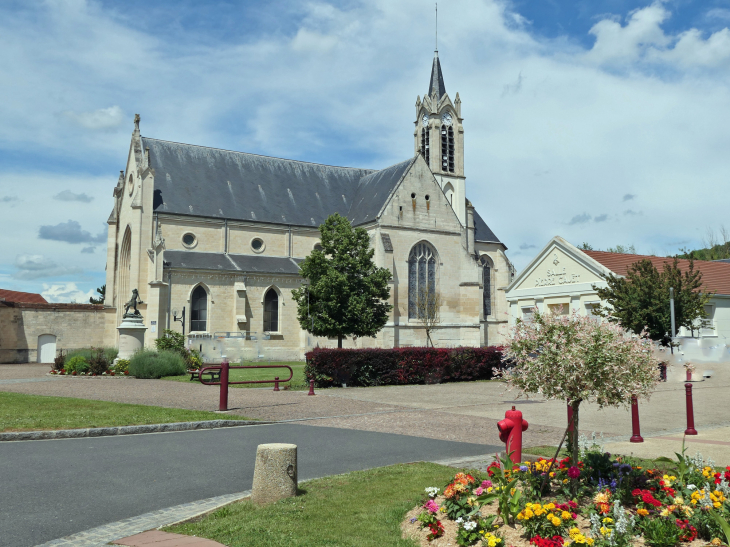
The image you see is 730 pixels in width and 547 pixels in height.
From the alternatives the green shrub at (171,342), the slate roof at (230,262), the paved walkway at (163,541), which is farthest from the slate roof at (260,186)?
the paved walkway at (163,541)

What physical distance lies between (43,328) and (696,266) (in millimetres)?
36451

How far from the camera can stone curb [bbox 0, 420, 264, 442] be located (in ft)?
34.0

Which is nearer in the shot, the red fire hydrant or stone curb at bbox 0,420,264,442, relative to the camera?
the red fire hydrant

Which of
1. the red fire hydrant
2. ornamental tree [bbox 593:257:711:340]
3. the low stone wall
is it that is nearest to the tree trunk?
the red fire hydrant

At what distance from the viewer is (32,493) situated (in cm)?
669

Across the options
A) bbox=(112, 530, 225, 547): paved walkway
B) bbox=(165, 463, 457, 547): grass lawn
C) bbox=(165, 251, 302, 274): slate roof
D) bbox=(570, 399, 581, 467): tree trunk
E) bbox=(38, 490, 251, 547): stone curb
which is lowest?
bbox=(38, 490, 251, 547): stone curb

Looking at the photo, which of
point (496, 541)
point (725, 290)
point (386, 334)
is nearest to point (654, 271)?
point (725, 290)

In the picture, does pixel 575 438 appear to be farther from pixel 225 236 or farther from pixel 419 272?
pixel 225 236

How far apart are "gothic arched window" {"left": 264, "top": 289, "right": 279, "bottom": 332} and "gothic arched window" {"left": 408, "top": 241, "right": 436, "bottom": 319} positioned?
8217 mm

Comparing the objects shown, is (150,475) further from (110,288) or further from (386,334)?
(110,288)

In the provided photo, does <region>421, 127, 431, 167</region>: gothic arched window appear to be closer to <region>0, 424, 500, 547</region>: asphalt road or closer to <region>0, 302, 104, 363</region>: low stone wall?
<region>0, 302, 104, 363</region>: low stone wall

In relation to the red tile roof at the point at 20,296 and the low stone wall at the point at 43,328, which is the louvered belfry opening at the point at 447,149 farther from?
the red tile roof at the point at 20,296

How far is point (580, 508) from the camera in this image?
5.32 metres

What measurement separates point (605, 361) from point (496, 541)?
2.03 metres
